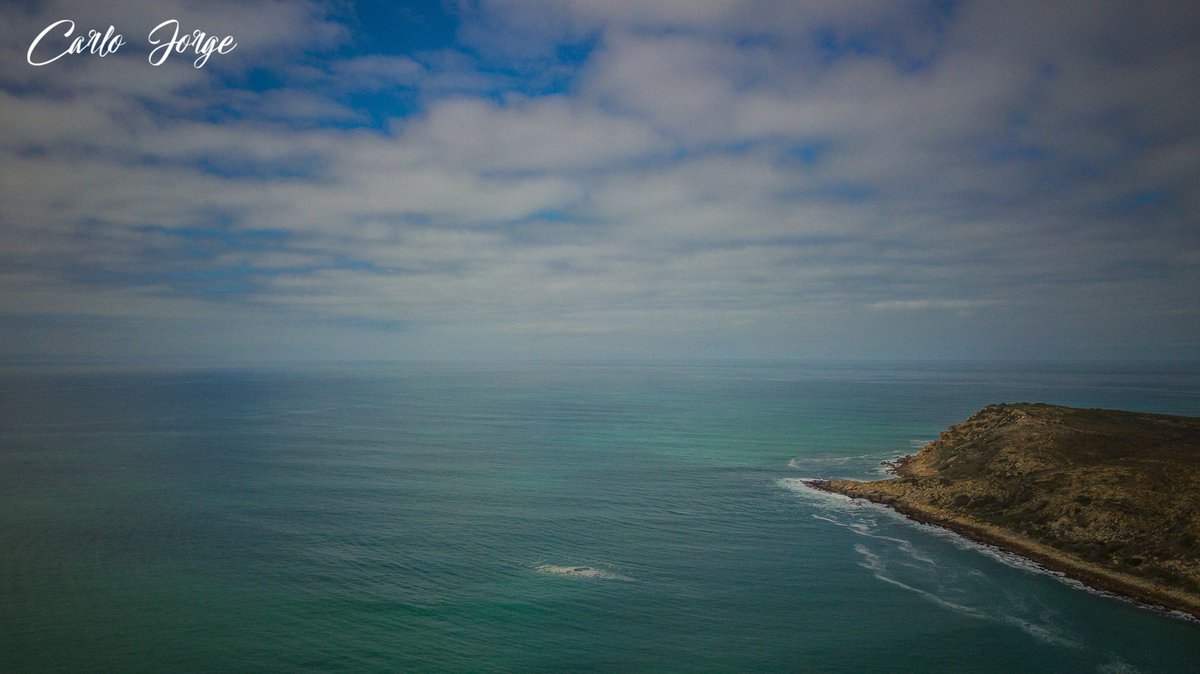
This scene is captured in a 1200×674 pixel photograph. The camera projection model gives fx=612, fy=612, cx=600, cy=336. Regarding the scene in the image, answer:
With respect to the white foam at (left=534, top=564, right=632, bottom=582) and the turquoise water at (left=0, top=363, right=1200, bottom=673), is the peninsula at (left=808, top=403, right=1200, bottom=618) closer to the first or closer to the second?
the turquoise water at (left=0, top=363, right=1200, bottom=673)

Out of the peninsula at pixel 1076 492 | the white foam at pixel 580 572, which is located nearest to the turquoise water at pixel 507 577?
the white foam at pixel 580 572

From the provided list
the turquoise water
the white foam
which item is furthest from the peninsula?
the white foam

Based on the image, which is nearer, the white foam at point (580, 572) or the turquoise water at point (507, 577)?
the turquoise water at point (507, 577)

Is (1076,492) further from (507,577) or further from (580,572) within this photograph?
(507,577)

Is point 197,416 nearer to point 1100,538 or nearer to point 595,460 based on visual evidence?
point 595,460

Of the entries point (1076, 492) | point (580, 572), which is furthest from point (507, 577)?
point (1076, 492)

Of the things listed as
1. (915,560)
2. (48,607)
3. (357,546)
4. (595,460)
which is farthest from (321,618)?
(595,460)

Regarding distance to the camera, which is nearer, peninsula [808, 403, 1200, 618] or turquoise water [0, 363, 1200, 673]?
turquoise water [0, 363, 1200, 673]

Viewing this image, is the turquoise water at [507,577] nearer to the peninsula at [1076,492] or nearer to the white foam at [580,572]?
the white foam at [580,572]

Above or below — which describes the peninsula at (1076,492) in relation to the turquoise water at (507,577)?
above
